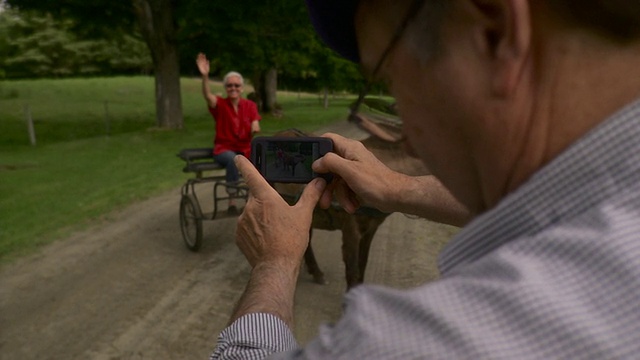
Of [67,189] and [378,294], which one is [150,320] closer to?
[378,294]

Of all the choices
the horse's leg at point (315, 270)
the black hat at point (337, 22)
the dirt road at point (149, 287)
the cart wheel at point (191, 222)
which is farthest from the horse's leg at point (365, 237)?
the black hat at point (337, 22)

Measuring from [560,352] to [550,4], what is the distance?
420 mm

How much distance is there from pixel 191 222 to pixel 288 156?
5538 millimetres

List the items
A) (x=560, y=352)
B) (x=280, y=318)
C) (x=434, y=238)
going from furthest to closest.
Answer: (x=434, y=238)
(x=280, y=318)
(x=560, y=352)

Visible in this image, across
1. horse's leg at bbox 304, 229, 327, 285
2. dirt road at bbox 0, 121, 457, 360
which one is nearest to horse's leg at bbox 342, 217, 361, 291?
dirt road at bbox 0, 121, 457, 360

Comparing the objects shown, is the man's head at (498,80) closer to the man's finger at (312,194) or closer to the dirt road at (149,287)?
the man's finger at (312,194)

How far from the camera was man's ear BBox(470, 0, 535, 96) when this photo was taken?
0.78 metres

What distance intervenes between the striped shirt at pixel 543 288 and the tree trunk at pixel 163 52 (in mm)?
21441

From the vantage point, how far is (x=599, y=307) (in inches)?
25.9

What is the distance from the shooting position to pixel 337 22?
117cm

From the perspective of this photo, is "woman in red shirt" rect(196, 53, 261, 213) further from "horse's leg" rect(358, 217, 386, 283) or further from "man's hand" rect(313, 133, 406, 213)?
"man's hand" rect(313, 133, 406, 213)

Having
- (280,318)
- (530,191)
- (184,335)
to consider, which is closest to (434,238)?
(184,335)

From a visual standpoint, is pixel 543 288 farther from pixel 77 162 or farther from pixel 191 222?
pixel 77 162

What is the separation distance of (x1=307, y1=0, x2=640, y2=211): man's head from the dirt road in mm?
3364
